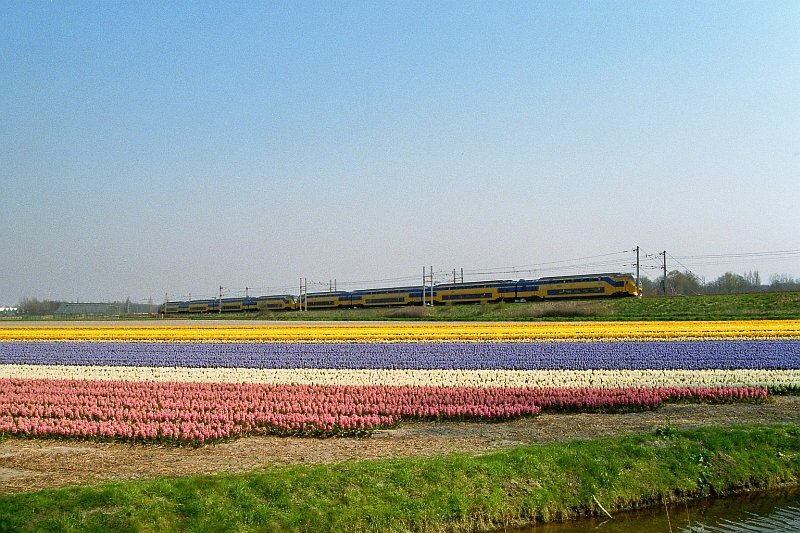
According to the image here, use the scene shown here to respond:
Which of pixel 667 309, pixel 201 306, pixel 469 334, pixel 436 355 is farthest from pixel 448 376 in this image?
pixel 201 306

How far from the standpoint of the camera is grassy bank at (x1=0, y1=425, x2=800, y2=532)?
928 centimetres

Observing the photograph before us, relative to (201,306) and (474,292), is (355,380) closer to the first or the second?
(474,292)

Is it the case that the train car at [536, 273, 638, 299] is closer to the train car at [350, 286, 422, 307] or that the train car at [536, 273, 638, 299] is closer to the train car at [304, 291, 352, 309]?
the train car at [350, 286, 422, 307]

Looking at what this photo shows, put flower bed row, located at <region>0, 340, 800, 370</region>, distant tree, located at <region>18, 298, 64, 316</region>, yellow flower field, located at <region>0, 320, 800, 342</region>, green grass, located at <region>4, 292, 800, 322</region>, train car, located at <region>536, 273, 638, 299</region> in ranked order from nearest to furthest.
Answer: flower bed row, located at <region>0, 340, 800, 370</region>
yellow flower field, located at <region>0, 320, 800, 342</region>
green grass, located at <region>4, 292, 800, 322</region>
train car, located at <region>536, 273, 638, 299</region>
distant tree, located at <region>18, 298, 64, 316</region>

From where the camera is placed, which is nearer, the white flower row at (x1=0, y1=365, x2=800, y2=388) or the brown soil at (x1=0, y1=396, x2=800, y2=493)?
the brown soil at (x1=0, y1=396, x2=800, y2=493)

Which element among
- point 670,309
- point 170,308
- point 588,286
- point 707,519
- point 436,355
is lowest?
point 707,519

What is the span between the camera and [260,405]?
1666cm

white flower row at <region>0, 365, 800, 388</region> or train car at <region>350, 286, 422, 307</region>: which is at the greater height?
train car at <region>350, 286, 422, 307</region>

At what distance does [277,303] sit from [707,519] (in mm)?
87922

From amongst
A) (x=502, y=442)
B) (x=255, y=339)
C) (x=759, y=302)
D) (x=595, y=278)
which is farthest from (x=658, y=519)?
(x=595, y=278)

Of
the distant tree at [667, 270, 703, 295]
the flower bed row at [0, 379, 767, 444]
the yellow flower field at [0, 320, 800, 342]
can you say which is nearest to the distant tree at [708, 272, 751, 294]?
the distant tree at [667, 270, 703, 295]

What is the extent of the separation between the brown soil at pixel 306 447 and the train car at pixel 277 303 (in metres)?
80.1

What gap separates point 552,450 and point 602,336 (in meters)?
23.8

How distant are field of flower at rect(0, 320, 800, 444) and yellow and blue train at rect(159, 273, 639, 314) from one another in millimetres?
33511
